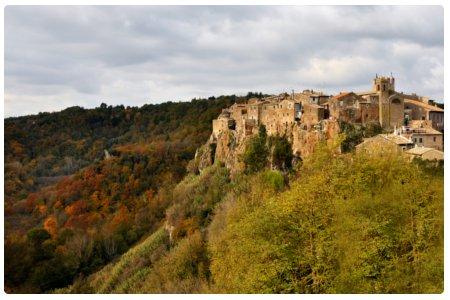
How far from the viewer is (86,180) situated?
61406mm

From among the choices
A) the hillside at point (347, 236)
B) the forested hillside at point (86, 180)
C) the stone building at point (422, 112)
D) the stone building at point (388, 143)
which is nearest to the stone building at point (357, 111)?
the stone building at point (422, 112)

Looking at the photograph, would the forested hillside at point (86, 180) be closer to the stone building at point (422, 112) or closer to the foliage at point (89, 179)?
the foliage at point (89, 179)

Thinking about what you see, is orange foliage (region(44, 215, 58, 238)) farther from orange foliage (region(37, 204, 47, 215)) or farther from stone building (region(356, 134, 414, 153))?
stone building (region(356, 134, 414, 153))

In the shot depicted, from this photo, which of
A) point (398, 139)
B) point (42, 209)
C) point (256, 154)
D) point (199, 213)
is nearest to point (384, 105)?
point (398, 139)

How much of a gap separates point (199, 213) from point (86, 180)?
85.3 feet

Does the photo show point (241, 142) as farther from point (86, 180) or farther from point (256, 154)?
point (86, 180)

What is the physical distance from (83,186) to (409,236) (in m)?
50.6

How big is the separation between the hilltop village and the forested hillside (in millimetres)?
14423

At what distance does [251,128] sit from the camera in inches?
1572

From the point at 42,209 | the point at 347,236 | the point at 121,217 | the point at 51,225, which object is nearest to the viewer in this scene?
the point at 347,236

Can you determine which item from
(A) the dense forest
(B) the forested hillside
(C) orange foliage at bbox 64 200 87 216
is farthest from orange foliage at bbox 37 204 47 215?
(C) orange foliage at bbox 64 200 87 216

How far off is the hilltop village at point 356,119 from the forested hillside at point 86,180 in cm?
1442

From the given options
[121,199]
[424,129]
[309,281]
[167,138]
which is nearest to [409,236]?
[309,281]
